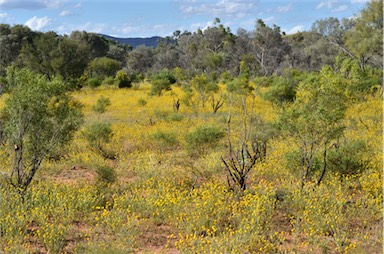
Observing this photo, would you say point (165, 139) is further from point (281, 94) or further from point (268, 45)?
point (268, 45)

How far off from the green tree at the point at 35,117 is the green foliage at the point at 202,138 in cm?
435

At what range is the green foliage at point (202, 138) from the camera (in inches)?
484

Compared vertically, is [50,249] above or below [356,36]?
below

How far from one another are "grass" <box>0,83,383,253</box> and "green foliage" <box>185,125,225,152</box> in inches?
Answer: 54.8

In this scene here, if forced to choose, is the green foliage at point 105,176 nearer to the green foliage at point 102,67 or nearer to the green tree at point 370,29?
the green tree at point 370,29

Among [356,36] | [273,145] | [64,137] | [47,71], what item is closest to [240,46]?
[356,36]

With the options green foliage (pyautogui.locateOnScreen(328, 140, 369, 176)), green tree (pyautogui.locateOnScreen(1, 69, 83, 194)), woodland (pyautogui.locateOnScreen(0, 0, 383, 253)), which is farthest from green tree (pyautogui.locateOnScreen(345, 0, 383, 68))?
green tree (pyautogui.locateOnScreen(1, 69, 83, 194))

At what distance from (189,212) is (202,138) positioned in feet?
17.6

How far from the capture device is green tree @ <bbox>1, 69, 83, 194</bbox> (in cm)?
774

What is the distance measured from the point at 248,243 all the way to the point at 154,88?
865 inches

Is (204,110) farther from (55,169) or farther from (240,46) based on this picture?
(240,46)

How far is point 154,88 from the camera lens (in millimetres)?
27531

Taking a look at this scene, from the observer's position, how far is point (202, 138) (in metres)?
12.3

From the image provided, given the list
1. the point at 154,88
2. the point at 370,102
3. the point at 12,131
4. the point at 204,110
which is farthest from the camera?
the point at 154,88
